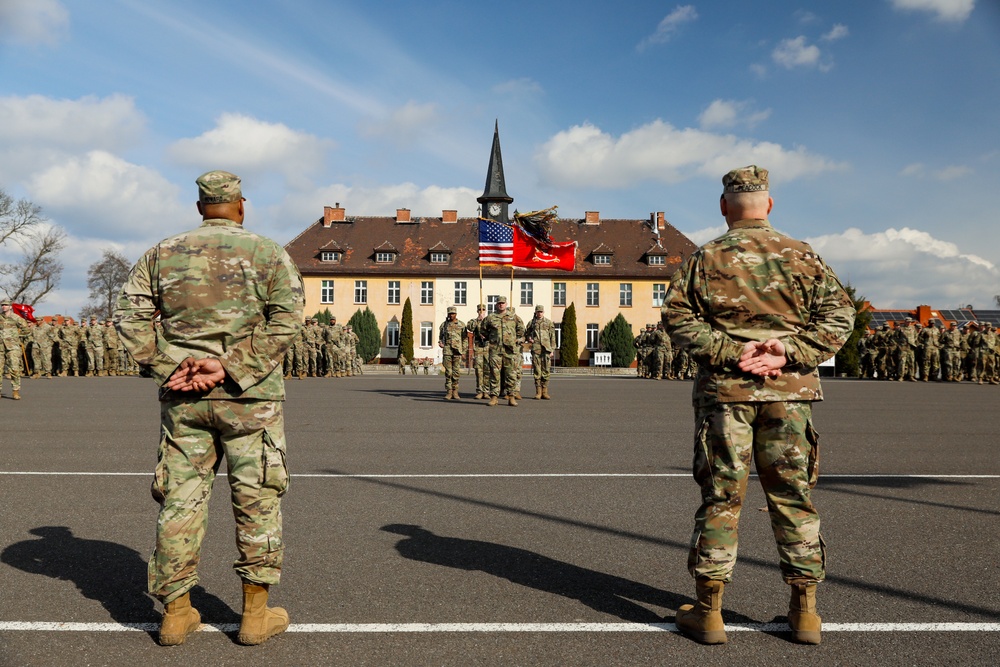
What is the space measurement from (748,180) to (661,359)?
3316 centimetres

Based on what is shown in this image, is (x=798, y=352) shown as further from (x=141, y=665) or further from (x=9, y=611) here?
(x=9, y=611)

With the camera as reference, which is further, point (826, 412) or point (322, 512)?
point (826, 412)

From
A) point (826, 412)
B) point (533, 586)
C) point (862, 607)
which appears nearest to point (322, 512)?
point (533, 586)

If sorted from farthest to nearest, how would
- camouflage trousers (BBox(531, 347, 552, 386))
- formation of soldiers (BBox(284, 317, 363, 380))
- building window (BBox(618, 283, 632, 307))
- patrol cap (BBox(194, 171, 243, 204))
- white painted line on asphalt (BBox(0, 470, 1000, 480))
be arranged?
building window (BBox(618, 283, 632, 307)) → formation of soldiers (BBox(284, 317, 363, 380)) → camouflage trousers (BBox(531, 347, 552, 386)) → white painted line on asphalt (BBox(0, 470, 1000, 480)) → patrol cap (BBox(194, 171, 243, 204))

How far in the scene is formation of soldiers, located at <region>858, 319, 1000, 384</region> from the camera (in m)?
32.0

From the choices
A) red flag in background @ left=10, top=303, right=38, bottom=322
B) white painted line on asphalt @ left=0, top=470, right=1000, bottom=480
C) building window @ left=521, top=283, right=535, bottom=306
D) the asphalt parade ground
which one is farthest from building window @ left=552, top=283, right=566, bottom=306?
white painted line on asphalt @ left=0, top=470, right=1000, bottom=480

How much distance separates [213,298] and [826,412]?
1464cm

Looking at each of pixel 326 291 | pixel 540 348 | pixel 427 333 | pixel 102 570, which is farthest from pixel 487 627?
pixel 326 291

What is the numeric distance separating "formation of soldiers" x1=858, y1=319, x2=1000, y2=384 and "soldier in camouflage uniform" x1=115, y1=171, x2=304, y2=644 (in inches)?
1309

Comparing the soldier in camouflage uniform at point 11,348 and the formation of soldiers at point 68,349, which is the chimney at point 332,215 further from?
the soldier in camouflage uniform at point 11,348

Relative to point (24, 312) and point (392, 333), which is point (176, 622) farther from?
point (392, 333)

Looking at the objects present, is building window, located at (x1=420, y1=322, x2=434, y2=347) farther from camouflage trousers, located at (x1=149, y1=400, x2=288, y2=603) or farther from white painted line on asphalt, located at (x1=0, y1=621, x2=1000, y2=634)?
camouflage trousers, located at (x1=149, y1=400, x2=288, y2=603)

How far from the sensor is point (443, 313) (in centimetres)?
6209

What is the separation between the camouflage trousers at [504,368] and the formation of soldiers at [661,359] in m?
18.3
